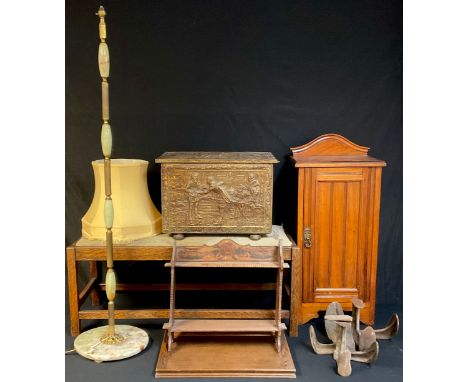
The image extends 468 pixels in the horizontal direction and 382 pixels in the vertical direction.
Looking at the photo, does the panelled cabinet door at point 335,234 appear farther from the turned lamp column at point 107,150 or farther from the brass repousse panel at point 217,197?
the turned lamp column at point 107,150

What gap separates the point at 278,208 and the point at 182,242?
3.18ft

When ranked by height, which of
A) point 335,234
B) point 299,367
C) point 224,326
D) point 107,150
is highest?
point 107,150

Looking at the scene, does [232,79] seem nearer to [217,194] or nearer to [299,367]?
[217,194]

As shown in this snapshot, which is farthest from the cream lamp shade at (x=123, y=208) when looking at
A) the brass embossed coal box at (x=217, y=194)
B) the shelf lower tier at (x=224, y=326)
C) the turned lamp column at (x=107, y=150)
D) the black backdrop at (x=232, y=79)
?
the shelf lower tier at (x=224, y=326)

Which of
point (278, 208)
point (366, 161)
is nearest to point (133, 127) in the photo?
point (278, 208)

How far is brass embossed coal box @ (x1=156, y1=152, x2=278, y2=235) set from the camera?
3273mm

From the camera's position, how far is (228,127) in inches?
150

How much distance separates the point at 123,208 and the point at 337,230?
4.93 ft

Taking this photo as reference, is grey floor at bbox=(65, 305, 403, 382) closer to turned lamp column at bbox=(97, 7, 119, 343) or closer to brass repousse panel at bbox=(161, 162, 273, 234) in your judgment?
turned lamp column at bbox=(97, 7, 119, 343)

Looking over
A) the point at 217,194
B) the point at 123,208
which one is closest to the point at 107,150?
the point at 123,208

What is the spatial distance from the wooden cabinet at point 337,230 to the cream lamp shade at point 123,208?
43.0 inches

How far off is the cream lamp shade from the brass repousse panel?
6.8 inches

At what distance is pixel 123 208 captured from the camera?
10.9 feet

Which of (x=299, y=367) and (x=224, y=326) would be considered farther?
(x=224, y=326)
